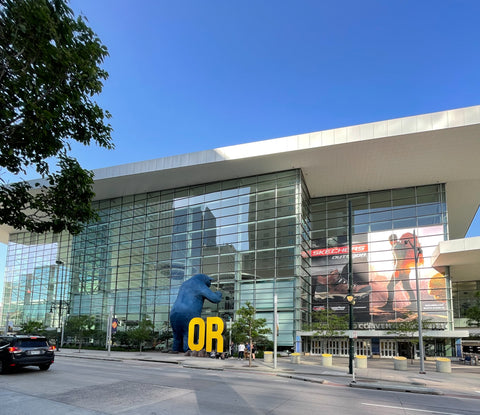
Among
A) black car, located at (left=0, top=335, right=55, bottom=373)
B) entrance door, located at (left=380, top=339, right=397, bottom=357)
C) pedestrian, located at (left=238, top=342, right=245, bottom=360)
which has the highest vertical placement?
black car, located at (left=0, top=335, right=55, bottom=373)

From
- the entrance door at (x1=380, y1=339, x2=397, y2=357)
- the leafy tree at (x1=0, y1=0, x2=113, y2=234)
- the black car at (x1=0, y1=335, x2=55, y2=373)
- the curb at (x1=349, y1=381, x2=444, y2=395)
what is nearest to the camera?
the leafy tree at (x1=0, y1=0, x2=113, y2=234)

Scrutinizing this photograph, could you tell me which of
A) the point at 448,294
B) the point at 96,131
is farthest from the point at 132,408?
the point at 448,294

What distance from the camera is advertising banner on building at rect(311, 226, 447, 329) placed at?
4016cm

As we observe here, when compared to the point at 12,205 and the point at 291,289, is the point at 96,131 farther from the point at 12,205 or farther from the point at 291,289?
the point at 291,289

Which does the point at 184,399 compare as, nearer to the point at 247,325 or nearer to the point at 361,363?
the point at 247,325

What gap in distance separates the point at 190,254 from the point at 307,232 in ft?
44.3

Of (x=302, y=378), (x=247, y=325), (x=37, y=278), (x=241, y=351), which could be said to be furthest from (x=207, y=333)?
(x=37, y=278)

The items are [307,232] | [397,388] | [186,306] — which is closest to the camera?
[397,388]

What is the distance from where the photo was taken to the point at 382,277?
4247 cm

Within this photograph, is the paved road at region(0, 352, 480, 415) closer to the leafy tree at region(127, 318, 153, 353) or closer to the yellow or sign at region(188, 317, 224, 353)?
the yellow or sign at region(188, 317, 224, 353)

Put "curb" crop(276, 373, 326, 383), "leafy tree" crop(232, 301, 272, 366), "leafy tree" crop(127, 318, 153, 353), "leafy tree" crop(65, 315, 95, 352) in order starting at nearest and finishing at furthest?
"curb" crop(276, 373, 326, 383) < "leafy tree" crop(232, 301, 272, 366) < "leafy tree" crop(127, 318, 153, 353) < "leafy tree" crop(65, 315, 95, 352)

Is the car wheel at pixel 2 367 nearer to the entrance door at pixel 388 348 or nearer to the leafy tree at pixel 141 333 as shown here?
the leafy tree at pixel 141 333

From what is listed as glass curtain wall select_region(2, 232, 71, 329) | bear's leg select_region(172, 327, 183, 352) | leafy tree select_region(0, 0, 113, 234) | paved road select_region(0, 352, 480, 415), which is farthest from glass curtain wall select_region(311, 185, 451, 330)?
leafy tree select_region(0, 0, 113, 234)

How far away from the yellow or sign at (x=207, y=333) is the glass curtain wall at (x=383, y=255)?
15.3 m
